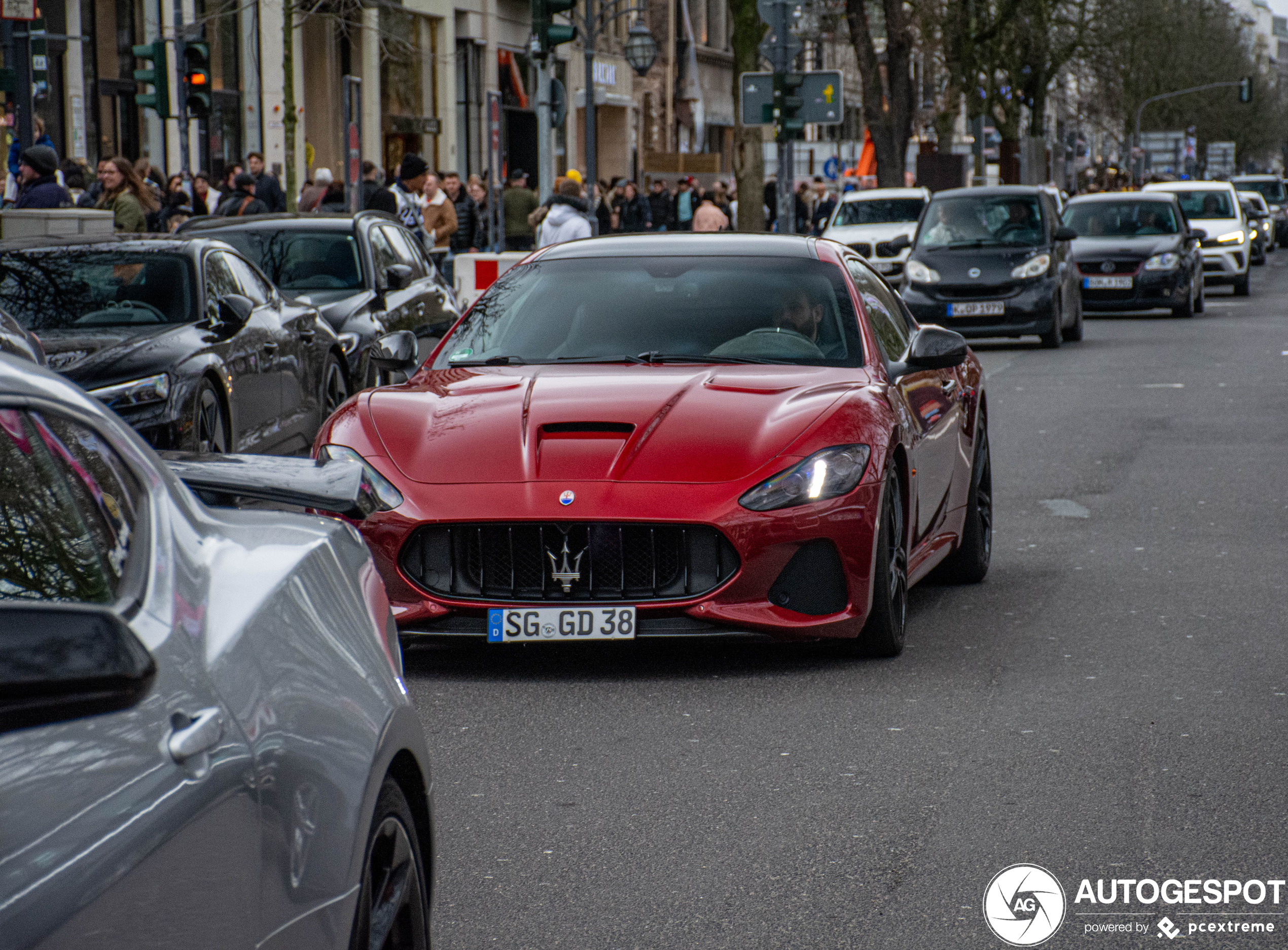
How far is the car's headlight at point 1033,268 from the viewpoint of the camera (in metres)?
22.9

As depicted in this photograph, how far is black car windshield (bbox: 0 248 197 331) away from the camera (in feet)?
36.7

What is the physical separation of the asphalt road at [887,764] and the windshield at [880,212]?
904 inches

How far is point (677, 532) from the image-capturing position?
6.47 meters

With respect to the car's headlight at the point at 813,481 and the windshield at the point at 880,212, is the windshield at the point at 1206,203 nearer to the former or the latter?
the windshield at the point at 880,212

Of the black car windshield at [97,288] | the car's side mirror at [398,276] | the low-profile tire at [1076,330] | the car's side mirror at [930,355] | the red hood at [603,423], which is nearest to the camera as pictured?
the red hood at [603,423]

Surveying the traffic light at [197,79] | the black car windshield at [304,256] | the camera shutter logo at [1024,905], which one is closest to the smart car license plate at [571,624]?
→ the camera shutter logo at [1024,905]

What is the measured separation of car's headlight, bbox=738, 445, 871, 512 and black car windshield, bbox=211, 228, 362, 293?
8998 mm

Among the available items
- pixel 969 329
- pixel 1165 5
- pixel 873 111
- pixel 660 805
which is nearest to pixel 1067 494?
pixel 660 805

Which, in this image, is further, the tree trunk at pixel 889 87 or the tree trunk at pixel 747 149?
the tree trunk at pixel 889 87

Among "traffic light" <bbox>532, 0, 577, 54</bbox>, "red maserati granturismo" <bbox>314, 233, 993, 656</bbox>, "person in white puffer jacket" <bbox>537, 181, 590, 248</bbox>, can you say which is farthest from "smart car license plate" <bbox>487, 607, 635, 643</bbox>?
"person in white puffer jacket" <bbox>537, 181, 590, 248</bbox>

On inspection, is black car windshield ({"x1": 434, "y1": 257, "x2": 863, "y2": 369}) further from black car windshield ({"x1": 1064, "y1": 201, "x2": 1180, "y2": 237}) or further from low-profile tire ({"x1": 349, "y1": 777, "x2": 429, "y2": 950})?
black car windshield ({"x1": 1064, "y1": 201, "x2": 1180, "y2": 237})

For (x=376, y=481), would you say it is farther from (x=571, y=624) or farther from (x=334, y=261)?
(x=334, y=261)

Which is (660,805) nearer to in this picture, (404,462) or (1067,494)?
(404,462)

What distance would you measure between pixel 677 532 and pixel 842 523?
51 centimetres
